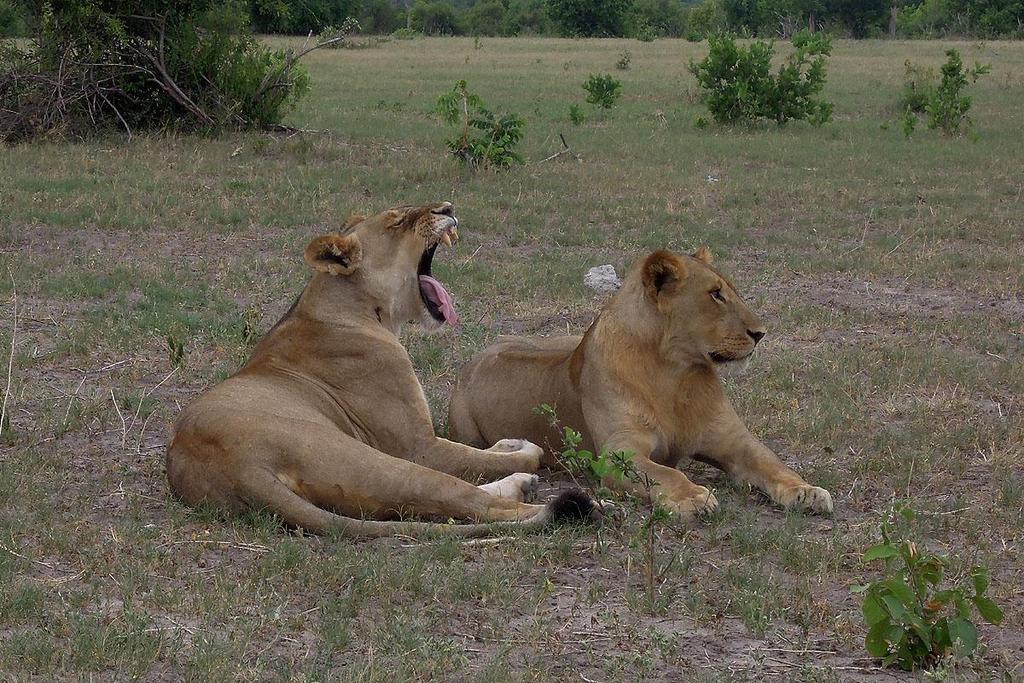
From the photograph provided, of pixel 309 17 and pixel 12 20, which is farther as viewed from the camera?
pixel 309 17

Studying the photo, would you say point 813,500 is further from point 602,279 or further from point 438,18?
point 438,18

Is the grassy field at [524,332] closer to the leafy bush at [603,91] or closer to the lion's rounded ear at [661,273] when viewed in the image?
the lion's rounded ear at [661,273]

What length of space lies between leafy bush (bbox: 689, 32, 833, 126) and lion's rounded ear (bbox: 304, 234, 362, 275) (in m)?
10.1

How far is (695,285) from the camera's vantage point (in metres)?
4.50

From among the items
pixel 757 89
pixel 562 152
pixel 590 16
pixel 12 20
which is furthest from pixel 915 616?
pixel 590 16

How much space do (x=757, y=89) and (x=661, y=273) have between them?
1044 centimetres

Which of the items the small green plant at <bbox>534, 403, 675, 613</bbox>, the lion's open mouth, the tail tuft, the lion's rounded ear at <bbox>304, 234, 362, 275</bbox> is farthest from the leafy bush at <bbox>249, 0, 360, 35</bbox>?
the tail tuft

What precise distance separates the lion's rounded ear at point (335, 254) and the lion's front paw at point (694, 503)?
136 centimetres

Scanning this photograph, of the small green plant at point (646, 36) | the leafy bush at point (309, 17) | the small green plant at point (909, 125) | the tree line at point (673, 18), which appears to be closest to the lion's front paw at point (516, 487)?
the small green plant at point (909, 125)

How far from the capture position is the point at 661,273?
448 cm

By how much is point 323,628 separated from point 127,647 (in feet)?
1.46

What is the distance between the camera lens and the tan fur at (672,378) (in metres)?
4.46

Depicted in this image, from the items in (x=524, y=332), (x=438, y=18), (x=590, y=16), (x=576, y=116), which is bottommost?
(x=438, y=18)

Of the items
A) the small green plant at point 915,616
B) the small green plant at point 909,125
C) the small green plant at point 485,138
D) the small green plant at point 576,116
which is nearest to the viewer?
the small green plant at point 915,616
